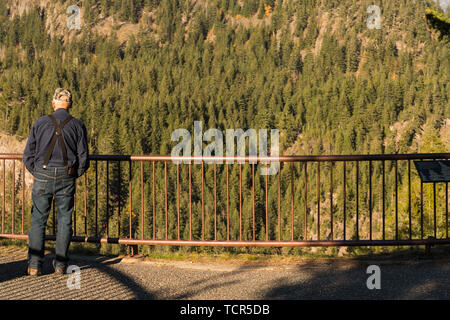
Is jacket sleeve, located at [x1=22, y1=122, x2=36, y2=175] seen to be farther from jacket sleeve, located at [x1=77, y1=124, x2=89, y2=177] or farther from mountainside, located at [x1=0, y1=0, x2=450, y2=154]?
mountainside, located at [x1=0, y1=0, x2=450, y2=154]

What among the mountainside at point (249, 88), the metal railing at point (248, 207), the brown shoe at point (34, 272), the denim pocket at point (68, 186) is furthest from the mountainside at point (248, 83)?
the denim pocket at point (68, 186)

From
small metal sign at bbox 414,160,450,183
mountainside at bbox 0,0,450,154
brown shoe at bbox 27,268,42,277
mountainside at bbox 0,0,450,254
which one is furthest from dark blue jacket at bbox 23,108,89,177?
mountainside at bbox 0,0,450,154

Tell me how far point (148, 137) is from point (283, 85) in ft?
167

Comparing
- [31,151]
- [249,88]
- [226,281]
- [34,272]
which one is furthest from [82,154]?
[249,88]

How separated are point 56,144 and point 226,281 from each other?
236cm

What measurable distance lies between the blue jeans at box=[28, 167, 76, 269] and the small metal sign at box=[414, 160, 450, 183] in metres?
4.40

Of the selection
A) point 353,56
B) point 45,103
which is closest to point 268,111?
point 353,56

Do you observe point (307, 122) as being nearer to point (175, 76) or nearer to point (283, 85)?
point (283, 85)

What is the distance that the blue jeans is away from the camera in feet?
20.4

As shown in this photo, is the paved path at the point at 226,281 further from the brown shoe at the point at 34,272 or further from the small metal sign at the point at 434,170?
the small metal sign at the point at 434,170

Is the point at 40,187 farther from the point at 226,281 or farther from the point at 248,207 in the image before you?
the point at 248,207

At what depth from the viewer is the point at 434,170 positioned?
7.55 meters

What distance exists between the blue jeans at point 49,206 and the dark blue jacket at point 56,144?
10cm

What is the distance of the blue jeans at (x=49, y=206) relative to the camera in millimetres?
6203
